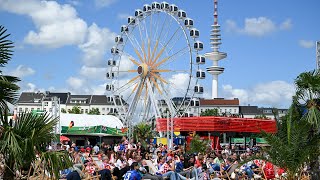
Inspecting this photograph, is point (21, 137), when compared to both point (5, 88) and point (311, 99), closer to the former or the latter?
point (5, 88)

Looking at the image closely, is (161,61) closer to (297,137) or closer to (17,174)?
(297,137)

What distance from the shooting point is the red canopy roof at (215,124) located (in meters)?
42.6

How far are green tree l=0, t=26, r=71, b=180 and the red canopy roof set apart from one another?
3315cm

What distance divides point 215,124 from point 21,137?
33.8m

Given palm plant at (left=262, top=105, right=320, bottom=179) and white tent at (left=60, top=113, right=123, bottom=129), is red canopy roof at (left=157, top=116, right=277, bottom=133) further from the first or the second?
palm plant at (left=262, top=105, right=320, bottom=179)

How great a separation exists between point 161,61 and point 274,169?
32.4 metres

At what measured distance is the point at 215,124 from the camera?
139ft

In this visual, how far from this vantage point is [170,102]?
4669 centimetres

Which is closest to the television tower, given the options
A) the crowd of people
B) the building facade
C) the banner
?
the building facade

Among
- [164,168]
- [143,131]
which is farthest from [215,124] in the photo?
[143,131]

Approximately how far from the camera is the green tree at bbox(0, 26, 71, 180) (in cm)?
927

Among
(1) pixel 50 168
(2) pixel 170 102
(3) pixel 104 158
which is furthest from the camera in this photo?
(2) pixel 170 102

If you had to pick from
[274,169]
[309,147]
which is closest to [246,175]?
[274,169]

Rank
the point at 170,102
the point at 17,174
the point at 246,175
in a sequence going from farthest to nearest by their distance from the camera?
1. the point at 170,102
2. the point at 246,175
3. the point at 17,174
